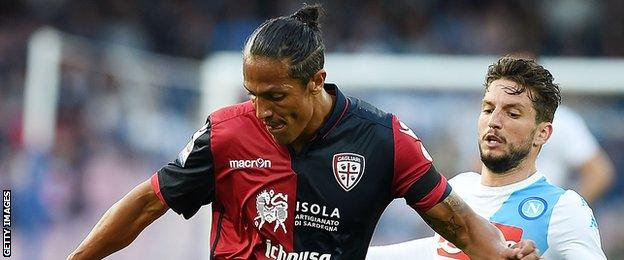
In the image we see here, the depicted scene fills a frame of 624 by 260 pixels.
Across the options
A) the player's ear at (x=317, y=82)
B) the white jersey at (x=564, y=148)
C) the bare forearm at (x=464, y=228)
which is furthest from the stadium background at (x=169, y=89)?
the player's ear at (x=317, y=82)

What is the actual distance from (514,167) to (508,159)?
0.21ft

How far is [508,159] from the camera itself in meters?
4.87

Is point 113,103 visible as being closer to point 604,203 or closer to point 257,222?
point 604,203

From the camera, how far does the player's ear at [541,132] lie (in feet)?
16.1

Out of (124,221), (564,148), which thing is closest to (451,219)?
(124,221)

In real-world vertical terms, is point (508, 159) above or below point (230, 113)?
below

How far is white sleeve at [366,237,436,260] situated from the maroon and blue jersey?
0.58 metres

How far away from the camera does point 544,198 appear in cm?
479

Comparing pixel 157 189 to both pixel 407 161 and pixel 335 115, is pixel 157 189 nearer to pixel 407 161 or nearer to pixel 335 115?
pixel 335 115

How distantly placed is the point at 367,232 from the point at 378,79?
4.83 metres

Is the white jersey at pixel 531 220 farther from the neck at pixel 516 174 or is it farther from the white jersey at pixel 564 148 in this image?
the white jersey at pixel 564 148

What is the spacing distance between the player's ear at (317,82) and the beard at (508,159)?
973 millimetres

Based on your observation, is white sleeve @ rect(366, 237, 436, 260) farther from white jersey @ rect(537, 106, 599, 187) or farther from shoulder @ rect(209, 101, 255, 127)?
white jersey @ rect(537, 106, 599, 187)

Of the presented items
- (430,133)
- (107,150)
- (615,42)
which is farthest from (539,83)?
(615,42)
